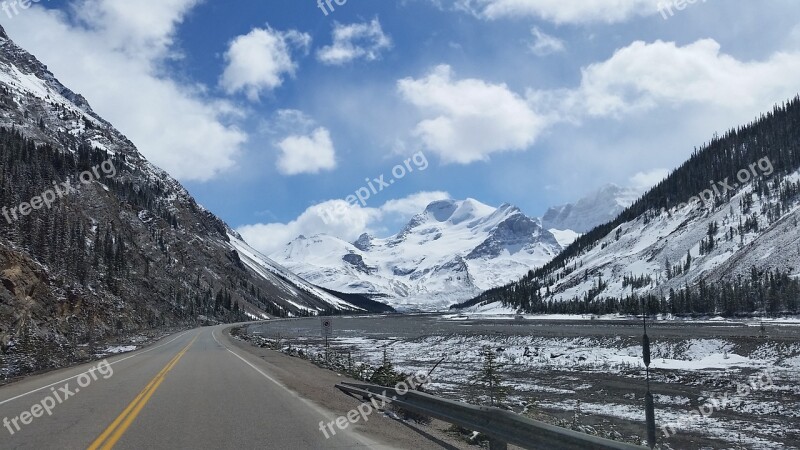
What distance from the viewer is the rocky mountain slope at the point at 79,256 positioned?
126 ft

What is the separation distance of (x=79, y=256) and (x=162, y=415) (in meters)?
80.0

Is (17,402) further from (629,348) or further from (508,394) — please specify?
(629,348)

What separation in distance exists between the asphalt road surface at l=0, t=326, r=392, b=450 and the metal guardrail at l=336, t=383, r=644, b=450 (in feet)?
5.51

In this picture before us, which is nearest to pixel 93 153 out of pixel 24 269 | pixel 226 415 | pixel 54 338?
pixel 24 269

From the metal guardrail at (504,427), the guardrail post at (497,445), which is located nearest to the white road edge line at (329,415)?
the metal guardrail at (504,427)

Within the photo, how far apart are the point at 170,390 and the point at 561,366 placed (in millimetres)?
25134

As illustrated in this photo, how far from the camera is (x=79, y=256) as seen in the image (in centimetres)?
8012

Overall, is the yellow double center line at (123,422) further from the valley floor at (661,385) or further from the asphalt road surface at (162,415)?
the valley floor at (661,385)

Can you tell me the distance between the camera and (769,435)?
56.0 ft

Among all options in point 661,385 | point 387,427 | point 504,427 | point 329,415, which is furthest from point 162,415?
point 661,385

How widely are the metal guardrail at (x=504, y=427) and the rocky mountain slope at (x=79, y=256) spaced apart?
2023 centimetres

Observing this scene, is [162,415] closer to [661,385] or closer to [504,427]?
[504,427]

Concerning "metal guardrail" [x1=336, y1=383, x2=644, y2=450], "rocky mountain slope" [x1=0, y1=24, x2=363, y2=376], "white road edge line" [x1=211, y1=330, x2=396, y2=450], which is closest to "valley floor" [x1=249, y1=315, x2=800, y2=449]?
"metal guardrail" [x1=336, y1=383, x2=644, y2=450]

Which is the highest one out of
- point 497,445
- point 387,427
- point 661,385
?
point 497,445
